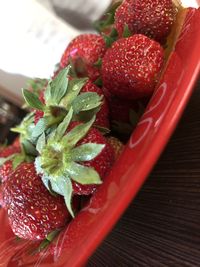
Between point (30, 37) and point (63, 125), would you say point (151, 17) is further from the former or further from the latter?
point (30, 37)

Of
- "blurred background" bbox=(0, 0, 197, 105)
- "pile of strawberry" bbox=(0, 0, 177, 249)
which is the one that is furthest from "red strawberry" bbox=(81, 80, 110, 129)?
"blurred background" bbox=(0, 0, 197, 105)

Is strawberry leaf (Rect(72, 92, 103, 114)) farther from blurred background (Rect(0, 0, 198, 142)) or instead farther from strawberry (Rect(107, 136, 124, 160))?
blurred background (Rect(0, 0, 198, 142))

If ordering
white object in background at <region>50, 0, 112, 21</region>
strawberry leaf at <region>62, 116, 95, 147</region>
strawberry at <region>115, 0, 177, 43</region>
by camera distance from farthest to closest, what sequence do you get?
white object in background at <region>50, 0, 112, 21</region>, strawberry at <region>115, 0, 177, 43</region>, strawberry leaf at <region>62, 116, 95, 147</region>

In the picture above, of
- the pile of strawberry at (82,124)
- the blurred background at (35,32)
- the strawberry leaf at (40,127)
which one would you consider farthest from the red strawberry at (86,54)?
the blurred background at (35,32)

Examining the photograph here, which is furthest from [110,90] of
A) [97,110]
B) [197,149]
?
[197,149]

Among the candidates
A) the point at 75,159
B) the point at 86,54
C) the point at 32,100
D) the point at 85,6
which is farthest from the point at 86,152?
the point at 85,6

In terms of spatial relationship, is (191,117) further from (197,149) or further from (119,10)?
(119,10)
